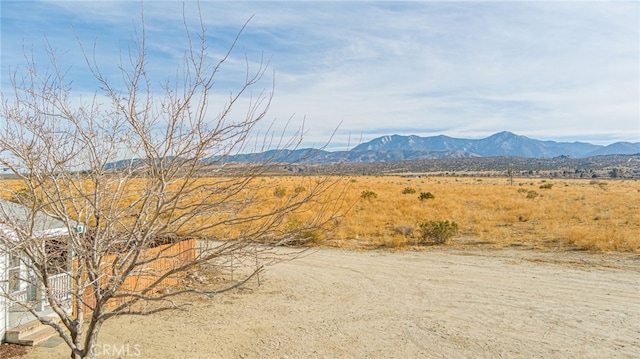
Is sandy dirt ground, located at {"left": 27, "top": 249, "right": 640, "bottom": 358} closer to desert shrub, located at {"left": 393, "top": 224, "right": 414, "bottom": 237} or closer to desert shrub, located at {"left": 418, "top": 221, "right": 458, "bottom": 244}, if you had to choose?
desert shrub, located at {"left": 418, "top": 221, "right": 458, "bottom": 244}

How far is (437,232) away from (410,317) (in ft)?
33.8

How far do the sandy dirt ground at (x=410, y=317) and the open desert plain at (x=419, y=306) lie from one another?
0.09 feet

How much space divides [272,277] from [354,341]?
5.90 meters

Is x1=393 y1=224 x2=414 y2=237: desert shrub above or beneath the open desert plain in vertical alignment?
above

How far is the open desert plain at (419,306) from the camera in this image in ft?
28.1

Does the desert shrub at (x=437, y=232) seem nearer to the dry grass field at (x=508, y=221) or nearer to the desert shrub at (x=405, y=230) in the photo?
the dry grass field at (x=508, y=221)

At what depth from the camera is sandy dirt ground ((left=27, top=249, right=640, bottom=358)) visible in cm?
855

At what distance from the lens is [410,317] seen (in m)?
10.3

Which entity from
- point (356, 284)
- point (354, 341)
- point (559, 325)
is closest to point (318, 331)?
point (354, 341)

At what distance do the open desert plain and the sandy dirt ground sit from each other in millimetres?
27

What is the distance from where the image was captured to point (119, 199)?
5.42m

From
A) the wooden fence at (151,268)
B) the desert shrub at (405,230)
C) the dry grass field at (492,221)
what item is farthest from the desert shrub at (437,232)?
the wooden fence at (151,268)

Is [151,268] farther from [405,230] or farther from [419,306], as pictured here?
[405,230]

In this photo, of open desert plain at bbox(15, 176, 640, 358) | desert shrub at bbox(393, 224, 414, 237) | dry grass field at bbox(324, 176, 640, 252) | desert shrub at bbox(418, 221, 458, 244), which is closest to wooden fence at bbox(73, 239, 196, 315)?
open desert plain at bbox(15, 176, 640, 358)
